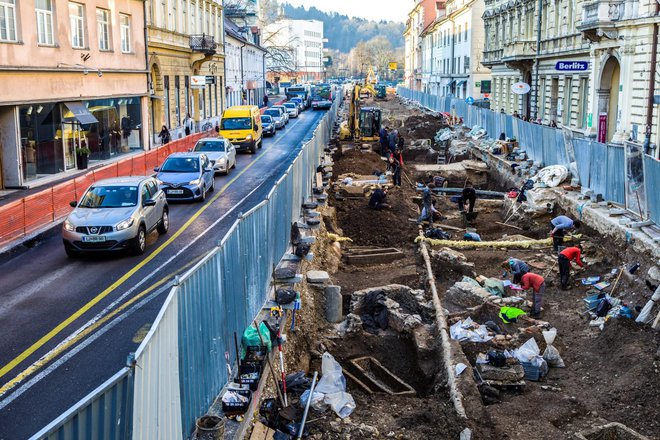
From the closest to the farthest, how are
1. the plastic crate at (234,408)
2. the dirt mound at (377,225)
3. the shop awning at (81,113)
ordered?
the plastic crate at (234,408) → the dirt mound at (377,225) → the shop awning at (81,113)

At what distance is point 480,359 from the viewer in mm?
11898

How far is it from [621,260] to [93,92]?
2363 cm

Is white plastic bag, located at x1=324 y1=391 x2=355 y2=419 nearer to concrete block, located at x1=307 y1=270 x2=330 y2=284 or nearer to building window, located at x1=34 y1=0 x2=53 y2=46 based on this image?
concrete block, located at x1=307 y1=270 x2=330 y2=284

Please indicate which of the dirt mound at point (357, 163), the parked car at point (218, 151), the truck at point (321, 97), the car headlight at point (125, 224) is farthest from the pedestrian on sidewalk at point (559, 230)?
the truck at point (321, 97)

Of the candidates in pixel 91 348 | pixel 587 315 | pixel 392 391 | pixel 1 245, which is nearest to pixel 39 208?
pixel 1 245

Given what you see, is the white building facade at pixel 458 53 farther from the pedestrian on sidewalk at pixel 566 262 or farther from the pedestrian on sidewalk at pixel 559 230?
the pedestrian on sidewalk at pixel 566 262

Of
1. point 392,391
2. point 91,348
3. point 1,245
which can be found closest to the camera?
point 91,348

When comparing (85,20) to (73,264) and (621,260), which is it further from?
(621,260)

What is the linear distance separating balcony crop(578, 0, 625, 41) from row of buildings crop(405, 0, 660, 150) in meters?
0.04

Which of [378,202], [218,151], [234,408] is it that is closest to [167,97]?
[218,151]

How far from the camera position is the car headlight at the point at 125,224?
15.8 meters

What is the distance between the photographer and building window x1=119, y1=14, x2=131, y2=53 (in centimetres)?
3534

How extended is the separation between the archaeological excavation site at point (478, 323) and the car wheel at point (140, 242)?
12.0 ft

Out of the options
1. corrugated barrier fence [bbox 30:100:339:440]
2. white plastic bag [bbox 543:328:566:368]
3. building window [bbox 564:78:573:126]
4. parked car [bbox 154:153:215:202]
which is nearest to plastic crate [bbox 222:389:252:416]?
corrugated barrier fence [bbox 30:100:339:440]
